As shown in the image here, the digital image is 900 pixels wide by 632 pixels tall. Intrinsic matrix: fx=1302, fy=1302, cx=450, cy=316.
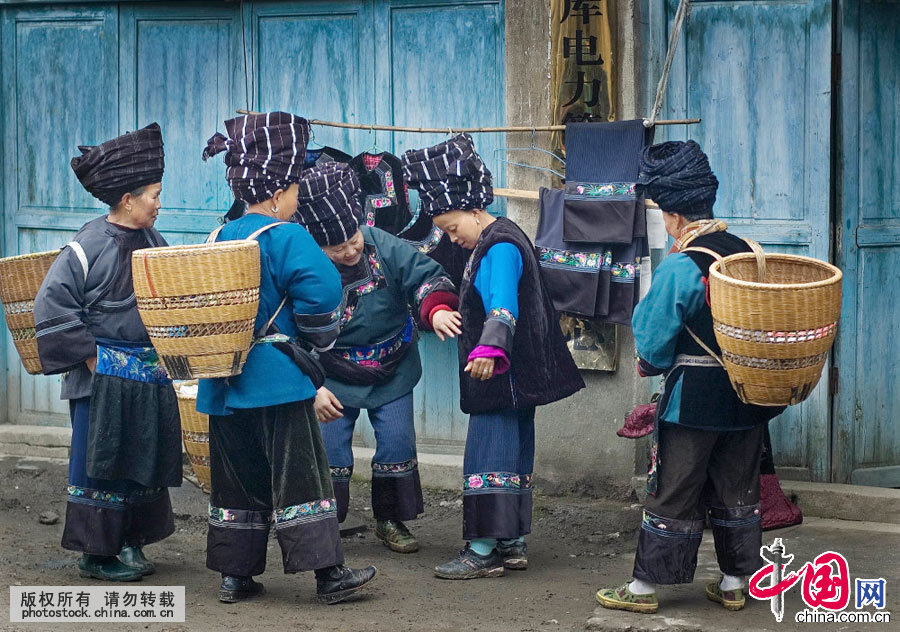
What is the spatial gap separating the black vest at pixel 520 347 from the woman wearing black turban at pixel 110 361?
133 cm

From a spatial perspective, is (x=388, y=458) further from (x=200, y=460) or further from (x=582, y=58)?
(x=582, y=58)

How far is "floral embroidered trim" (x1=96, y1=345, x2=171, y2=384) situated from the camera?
5570 millimetres

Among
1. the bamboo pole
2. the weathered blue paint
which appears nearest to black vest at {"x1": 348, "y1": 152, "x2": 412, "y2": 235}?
the bamboo pole

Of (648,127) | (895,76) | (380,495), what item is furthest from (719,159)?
(380,495)

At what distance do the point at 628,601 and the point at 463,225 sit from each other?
1.76 meters

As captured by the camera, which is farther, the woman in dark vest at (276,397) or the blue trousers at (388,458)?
the blue trousers at (388,458)

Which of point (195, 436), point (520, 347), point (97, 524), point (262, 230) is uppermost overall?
point (262, 230)

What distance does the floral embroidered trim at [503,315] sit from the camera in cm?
546

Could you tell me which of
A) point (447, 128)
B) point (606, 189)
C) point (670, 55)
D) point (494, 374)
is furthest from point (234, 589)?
point (670, 55)

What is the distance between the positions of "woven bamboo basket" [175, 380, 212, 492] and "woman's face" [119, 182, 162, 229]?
74 centimetres

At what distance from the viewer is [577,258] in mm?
6637

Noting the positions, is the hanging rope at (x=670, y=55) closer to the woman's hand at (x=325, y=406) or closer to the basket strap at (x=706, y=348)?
the basket strap at (x=706, y=348)

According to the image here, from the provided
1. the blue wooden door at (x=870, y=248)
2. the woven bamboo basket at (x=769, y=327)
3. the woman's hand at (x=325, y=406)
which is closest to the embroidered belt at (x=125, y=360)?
the woman's hand at (x=325, y=406)

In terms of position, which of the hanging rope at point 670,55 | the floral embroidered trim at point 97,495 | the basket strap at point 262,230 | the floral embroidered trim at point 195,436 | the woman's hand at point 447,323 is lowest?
the floral embroidered trim at point 97,495
